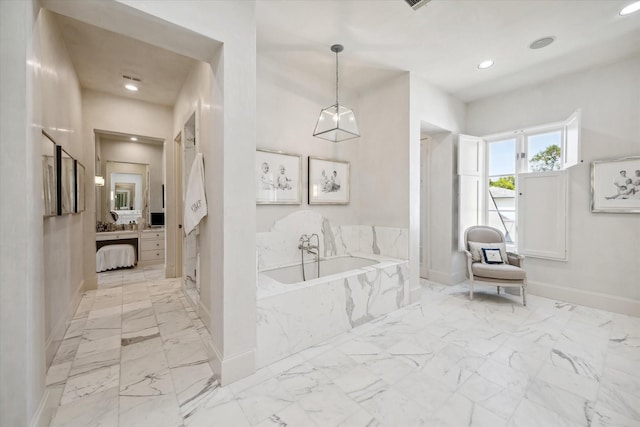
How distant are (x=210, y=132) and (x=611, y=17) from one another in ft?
12.2

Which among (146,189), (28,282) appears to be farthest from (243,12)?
(146,189)

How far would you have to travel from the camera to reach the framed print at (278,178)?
302cm

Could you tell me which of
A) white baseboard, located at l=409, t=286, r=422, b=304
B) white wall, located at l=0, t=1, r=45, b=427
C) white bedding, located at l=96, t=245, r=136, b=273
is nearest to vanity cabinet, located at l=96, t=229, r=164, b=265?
white bedding, located at l=96, t=245, r=136, b=273

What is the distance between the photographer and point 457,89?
3.90 meters

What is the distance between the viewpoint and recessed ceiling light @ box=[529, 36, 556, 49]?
272 cm

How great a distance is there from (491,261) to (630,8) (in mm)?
2759

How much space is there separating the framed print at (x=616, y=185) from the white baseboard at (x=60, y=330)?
573cm

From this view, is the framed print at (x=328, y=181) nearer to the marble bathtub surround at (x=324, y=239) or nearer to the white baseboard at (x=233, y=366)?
the marble bathtub surround at (x=324, y=239)

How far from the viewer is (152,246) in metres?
5.50

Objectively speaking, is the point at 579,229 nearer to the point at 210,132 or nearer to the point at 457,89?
the point at 457,89

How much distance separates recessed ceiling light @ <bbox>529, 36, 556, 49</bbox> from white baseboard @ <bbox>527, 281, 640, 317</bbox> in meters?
2.97

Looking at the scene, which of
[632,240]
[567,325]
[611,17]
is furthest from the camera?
[632,240]

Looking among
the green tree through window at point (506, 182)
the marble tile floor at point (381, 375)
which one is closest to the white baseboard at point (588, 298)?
the marble tile floor at point (381, 375)

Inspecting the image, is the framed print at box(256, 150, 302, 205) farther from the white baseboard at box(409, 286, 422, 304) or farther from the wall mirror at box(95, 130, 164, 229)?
the wall mirror at box(95, 130, 164, 229)
